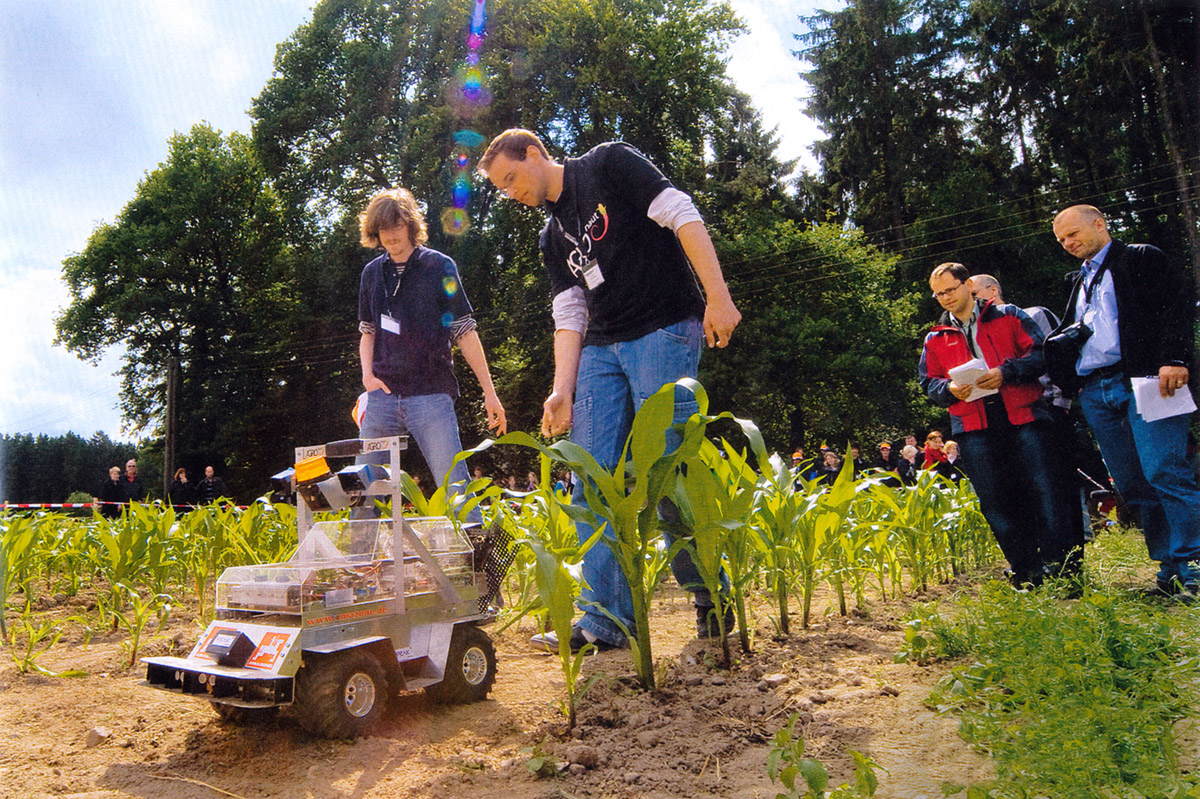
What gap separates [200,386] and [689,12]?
60.6ft

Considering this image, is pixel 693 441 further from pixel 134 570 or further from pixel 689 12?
pixel 689 12

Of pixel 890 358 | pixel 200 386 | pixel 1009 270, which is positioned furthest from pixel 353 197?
pixel 1009 270

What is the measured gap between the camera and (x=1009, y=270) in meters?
25.4

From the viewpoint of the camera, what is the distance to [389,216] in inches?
133

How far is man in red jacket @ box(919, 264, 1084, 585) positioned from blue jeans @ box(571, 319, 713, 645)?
4.74 ft

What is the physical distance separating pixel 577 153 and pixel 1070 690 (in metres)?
21.4

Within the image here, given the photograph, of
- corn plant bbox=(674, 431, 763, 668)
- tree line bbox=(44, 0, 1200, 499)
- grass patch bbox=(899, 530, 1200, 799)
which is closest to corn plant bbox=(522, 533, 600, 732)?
corn plant bbox=(674, 431, 763, 668)

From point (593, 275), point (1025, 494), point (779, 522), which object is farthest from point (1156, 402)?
point (593, 275)

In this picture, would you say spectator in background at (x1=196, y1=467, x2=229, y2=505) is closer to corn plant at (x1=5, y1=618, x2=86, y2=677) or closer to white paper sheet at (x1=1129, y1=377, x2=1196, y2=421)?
corn plant at (x1=5, y1=618, x2=86, y2=677)

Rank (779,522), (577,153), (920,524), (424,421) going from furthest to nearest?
(577,153)
(920,524)
(424,421)
(779,522)

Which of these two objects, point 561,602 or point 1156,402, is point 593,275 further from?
point 1156,402

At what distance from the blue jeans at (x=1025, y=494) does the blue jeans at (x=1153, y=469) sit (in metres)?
0.21

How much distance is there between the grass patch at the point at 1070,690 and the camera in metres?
1.13

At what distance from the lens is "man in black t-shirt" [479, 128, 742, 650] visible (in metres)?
2.60
